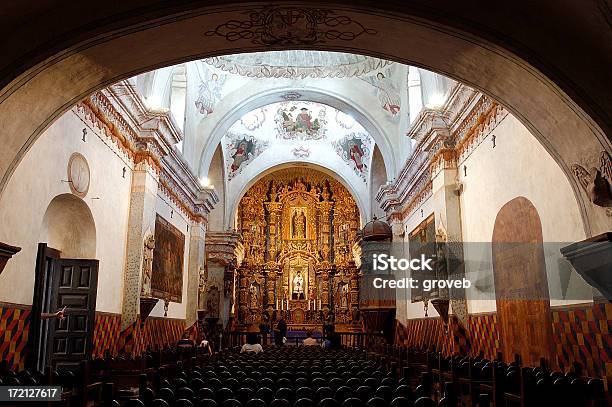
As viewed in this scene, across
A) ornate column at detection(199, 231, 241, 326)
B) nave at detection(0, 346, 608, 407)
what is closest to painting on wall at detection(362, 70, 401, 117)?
ornate column at detection(199, 231, 241, 326)

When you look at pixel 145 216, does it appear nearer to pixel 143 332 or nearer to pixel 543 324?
pixel 143 332

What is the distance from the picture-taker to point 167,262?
14.4 m

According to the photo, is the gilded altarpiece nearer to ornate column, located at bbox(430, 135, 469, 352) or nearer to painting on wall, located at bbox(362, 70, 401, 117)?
painting on wall, located at bbox(362, 70, 401, 117)

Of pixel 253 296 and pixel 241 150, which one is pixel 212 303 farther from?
pixel 241 150

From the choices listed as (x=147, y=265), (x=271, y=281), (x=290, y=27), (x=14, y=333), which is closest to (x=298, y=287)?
(x=271, y=281)

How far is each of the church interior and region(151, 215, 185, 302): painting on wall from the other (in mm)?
106

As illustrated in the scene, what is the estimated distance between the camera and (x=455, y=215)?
11.1 metres

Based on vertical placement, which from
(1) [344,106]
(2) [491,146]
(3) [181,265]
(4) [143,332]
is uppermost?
(1) [344,106]

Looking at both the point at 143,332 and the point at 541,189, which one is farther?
the point at 143,332

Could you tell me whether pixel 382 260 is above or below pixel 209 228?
below

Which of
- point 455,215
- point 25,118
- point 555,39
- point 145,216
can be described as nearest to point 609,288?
point 555,39

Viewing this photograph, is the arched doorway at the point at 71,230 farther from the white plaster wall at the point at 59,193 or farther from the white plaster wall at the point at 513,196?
the white plaster wall at the point at 513,196

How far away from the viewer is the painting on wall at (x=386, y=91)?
16.5 m

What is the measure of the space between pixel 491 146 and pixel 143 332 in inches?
322
